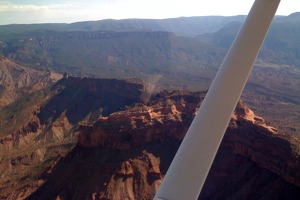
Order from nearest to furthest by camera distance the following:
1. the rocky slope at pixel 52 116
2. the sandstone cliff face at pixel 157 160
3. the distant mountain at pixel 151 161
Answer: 1. the sandstone cliff face at pixel 157 160
2. the distant mountain at pixel 151 161
3. the rocky slope at pixel 52 116

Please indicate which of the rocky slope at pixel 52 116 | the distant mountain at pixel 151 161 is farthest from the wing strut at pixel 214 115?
the rocky slope at pixel 52 116

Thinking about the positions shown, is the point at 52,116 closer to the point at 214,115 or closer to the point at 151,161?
the point at 151,161

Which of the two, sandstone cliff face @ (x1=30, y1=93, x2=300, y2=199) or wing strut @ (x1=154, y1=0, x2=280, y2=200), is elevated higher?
wing strut @ (x1=154, y1=0, x2=280, y2=200)

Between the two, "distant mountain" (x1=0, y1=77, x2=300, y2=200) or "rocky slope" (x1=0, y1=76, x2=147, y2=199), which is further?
"rocky slope" (x1=0, y1=76, x2=147, y2=199)

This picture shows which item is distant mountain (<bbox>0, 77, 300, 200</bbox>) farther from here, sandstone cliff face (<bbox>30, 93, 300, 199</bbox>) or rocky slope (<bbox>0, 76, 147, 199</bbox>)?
rocky slope (<bbox>0, 76, 147, 199</bbox>)

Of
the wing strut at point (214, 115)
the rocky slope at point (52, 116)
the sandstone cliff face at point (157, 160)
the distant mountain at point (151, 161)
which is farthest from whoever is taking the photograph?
the rocky slope at point (52, 116)

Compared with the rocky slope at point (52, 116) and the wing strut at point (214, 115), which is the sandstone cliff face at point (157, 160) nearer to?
the rocky slope at point (52, 116)

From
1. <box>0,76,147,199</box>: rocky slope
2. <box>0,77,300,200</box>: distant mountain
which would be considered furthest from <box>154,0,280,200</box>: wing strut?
<box>0,76,147,199</box>: rocky slope
